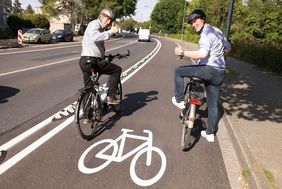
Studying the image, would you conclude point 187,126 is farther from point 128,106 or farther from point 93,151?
point 128,106

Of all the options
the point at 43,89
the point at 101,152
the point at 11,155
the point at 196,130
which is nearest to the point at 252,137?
the point at 196,130

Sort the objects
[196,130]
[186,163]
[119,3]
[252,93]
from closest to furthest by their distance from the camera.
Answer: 1. [186,163]
2. [196,130]
3. [252,93]
4. [119,3]

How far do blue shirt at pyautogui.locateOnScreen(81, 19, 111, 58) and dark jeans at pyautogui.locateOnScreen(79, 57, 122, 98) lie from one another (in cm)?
11

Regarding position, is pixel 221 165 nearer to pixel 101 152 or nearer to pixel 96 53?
pixel 101 152

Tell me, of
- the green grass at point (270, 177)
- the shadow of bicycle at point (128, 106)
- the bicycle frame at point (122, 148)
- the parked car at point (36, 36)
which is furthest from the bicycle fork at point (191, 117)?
the parked car at point (36, 36)

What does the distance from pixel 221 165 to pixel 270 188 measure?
102 centimetres

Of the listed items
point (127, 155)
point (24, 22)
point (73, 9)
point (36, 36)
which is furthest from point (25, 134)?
point (73, 9)

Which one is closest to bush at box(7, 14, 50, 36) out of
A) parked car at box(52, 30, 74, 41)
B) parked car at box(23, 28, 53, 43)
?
Answer: parked car at box(52, 30, 74, 41)

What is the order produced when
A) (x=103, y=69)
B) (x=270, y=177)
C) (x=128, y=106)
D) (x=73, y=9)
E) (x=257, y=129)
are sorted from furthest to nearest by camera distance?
(x=73, y=9)
(x=128, y=106)
(x=257, y=129)
(x=103, y=69)
(x=270, y=177)

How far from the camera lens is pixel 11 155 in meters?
4.65

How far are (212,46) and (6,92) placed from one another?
5.66 m

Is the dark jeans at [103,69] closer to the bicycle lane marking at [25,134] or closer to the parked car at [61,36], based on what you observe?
the bicycle lane marking at [25,134]

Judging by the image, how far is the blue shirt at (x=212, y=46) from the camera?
509 centimetres

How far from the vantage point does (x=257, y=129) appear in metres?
6.59
